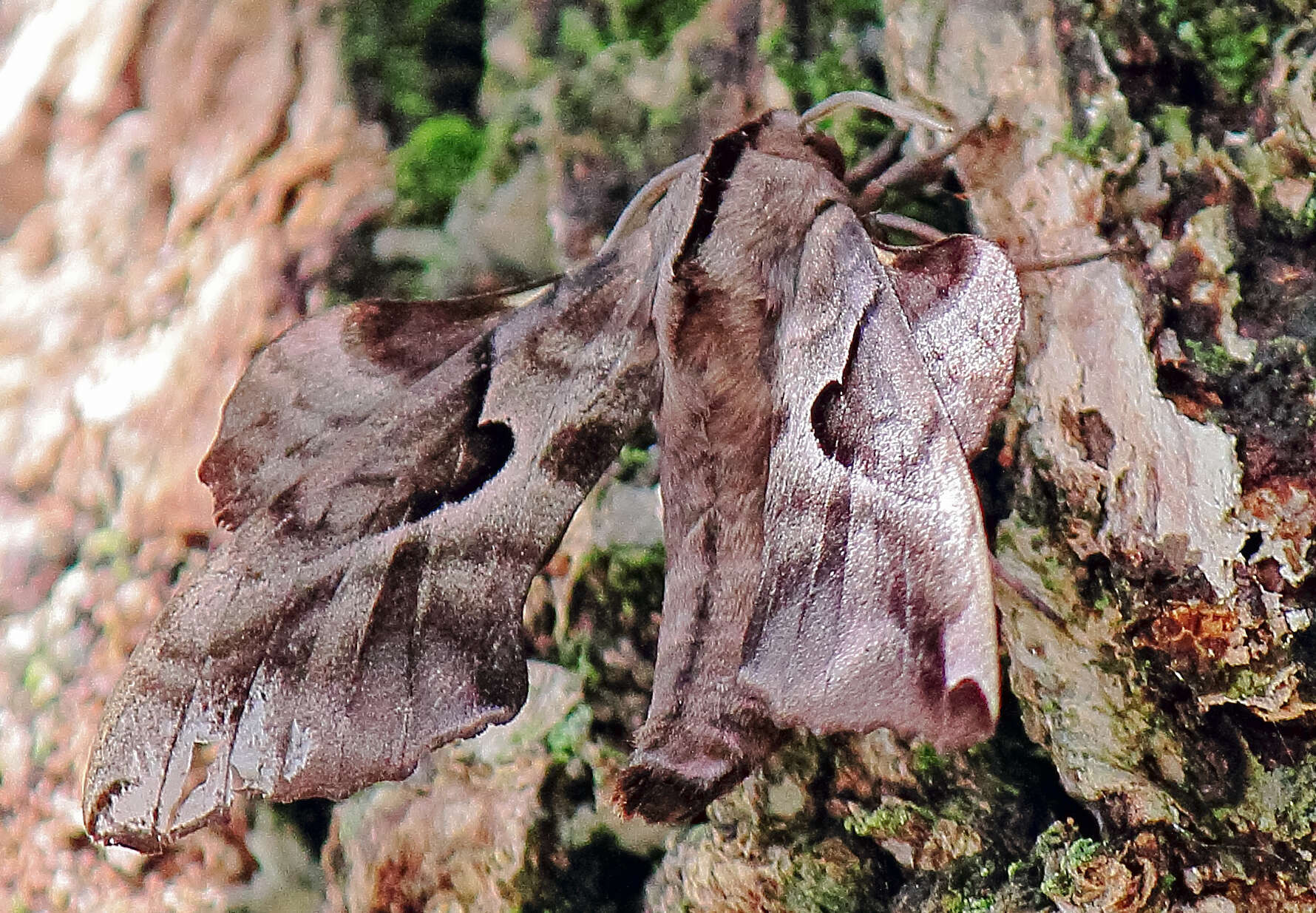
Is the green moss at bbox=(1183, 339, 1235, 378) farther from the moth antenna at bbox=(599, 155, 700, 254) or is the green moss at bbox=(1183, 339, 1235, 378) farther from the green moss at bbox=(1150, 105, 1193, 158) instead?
the moth antenna at bbox=(599, 155, 700, 254)

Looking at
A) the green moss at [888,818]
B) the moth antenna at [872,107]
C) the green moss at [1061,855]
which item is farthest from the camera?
the moth antenna at [872,107]

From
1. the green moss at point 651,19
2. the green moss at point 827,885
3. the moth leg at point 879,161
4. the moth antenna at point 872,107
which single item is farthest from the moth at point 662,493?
the green moss at point 651,19

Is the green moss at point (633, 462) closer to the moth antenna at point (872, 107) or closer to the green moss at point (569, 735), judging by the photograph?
the green moss at point (569, 735)

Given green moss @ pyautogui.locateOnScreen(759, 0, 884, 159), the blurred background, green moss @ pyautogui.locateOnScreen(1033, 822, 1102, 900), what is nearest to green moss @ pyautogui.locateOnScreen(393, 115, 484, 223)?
the blurred background

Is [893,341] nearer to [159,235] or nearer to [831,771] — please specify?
[831,771]

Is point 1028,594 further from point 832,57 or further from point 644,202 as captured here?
point 832,57

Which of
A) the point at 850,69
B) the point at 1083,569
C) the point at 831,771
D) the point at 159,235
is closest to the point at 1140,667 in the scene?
the point at 1083,569
